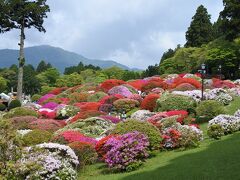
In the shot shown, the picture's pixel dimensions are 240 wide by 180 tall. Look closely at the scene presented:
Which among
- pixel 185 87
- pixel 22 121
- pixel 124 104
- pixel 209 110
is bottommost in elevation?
pixel 22 121

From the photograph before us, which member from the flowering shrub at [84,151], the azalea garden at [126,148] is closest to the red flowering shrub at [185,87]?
the azalea garden at [126,148]

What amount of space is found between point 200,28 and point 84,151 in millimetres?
44614

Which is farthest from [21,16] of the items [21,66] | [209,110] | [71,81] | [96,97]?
[71,81]

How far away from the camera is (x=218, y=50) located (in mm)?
44812

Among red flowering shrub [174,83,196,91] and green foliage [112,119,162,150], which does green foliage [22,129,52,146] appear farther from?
red flowering shrub [174,83,196,91]

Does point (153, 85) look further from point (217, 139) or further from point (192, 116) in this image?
point (217, 139)

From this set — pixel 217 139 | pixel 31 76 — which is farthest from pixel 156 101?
pixel 31 76

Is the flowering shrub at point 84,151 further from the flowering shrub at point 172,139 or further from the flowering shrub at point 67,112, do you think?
the flowering shrub at point 67,112

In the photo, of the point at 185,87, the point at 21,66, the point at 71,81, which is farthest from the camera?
the point at 71,81

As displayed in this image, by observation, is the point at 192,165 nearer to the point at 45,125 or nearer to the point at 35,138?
the point at 35,138

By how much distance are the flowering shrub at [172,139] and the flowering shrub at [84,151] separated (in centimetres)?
254

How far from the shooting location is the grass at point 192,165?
35.5 ft

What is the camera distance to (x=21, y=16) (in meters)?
38.2

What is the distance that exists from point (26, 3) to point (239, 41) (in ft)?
70.3
